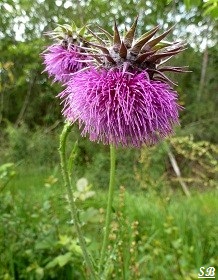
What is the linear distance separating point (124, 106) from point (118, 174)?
597cm

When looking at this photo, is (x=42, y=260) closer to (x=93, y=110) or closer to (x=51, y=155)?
(x=93, y=110)

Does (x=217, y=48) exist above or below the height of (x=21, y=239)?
above

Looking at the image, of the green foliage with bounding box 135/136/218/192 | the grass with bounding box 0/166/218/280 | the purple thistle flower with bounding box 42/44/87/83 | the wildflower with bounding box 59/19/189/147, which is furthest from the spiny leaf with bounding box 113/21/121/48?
the green foliage with bounding box 135/136/218/192

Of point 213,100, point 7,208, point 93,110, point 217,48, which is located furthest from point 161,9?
point 93,110

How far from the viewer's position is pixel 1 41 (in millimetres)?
9688

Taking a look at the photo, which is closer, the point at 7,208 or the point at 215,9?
the point at 215,9

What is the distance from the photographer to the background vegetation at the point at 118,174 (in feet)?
8.11

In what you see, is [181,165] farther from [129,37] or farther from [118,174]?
[129,37]

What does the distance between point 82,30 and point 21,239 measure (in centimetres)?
115

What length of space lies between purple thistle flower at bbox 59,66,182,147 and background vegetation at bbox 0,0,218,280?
27 centimetres

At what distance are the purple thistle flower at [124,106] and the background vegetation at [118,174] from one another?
273 mm

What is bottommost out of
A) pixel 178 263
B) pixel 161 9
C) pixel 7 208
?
pixel 178 263

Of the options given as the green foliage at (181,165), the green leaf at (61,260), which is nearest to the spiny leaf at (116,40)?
the green leaf at (61,260)

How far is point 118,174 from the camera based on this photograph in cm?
728
